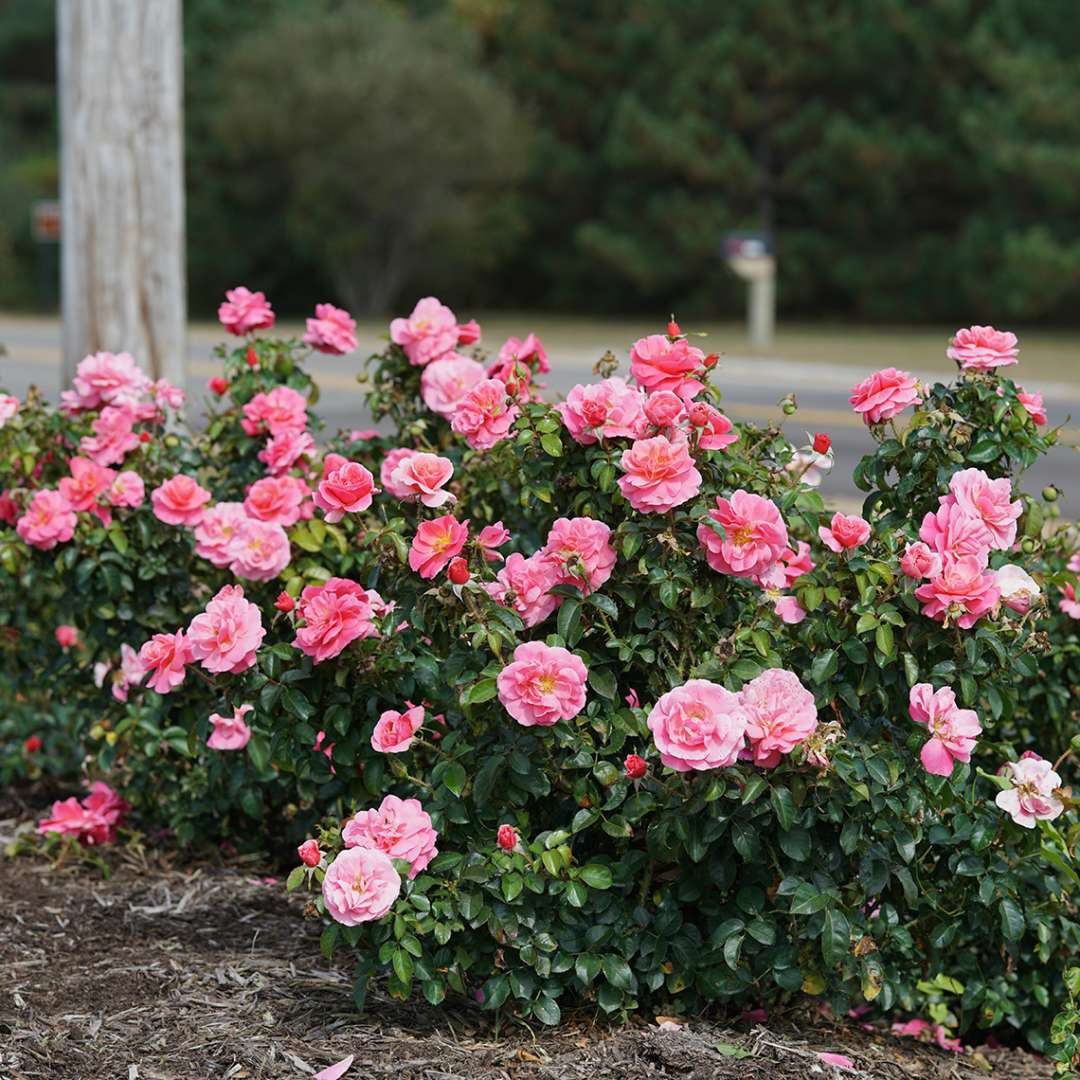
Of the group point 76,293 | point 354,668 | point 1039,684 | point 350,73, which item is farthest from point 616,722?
point 350,73

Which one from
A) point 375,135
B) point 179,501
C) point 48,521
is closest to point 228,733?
point 179,501

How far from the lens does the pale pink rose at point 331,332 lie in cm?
400

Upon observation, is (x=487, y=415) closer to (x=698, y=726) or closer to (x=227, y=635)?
(x=227, y=635)

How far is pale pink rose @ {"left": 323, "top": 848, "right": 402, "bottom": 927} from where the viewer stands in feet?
8.54

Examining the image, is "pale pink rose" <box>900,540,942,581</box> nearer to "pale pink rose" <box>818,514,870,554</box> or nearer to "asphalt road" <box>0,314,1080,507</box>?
"pale pink rose" <box>818,514,870,554</box>

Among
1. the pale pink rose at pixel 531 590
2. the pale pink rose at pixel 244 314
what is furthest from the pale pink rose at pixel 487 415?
the pale pink rose at pixel 244 314

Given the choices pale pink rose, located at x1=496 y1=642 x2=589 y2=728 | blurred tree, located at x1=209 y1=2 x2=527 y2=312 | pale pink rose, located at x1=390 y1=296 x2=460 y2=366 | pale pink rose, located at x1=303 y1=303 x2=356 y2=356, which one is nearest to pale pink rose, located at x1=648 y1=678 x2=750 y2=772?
pale pink rose, located at x1=496 y1=642 x2=589 y2=728

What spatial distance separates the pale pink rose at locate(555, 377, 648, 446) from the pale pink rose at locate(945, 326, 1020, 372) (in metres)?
0.62

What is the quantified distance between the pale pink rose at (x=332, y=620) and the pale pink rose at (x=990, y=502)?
101 cm

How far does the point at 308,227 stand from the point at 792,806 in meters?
31.4

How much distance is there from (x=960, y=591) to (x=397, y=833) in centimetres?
97

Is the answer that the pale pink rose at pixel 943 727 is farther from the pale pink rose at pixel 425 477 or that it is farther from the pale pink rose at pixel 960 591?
the pale pink rose at pixel 425 477

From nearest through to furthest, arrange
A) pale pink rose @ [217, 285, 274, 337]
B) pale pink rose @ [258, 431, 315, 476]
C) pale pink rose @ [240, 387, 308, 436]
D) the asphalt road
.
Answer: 1. pale pink rose @ [258, 431, 315, 476]
2. pale pink rose @ [240, 387, 308, 436]
3. pale pink rose @ [217, 285, 274, 337]
4. the asphalt road

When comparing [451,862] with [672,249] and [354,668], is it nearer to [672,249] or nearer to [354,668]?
[354,668]
